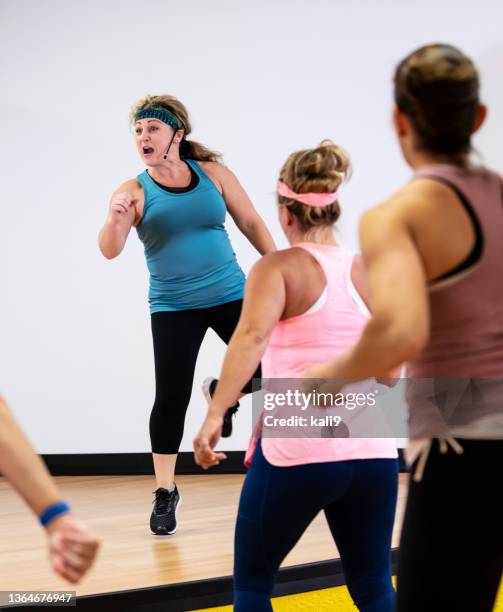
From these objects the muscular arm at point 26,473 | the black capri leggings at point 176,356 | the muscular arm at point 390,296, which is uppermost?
the muscular arm at point 390,296

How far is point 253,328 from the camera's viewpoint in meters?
1.80

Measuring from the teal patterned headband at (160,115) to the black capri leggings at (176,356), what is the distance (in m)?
0.67

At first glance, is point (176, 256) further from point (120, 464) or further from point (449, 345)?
point (449, 345)

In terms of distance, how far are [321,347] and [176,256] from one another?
156cm

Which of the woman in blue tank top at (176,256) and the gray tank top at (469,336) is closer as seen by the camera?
the gray tank top at (469,336)

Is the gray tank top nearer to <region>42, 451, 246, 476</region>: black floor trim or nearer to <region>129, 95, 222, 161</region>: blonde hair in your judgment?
<region>129, 95, 222, 161</region>: blonde hair

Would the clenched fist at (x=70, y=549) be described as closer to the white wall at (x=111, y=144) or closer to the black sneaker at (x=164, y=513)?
the black sneaker at (x=164, y=513)

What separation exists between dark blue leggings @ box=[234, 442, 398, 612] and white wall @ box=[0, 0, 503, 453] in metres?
3.16

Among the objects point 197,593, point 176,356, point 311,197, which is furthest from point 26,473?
point 176,356

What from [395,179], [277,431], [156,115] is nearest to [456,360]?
[277,431]

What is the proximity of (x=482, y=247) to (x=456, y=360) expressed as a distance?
15cm

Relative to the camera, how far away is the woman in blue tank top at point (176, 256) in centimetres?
331

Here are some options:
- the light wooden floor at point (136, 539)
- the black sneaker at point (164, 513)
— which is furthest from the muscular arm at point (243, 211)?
the light wooden floor at point (136, 539)

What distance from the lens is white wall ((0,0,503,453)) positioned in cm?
504
